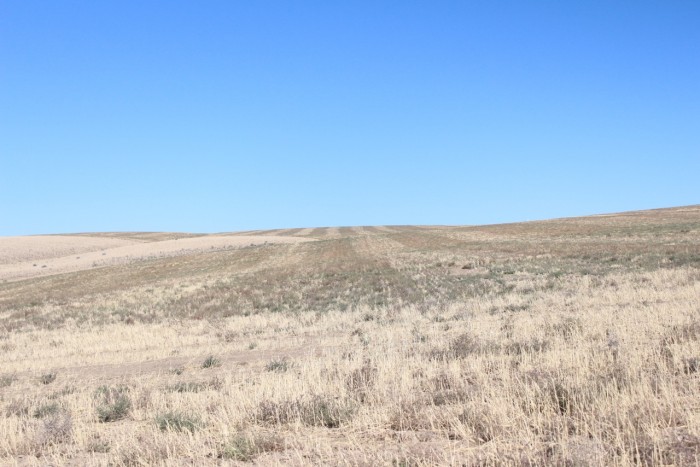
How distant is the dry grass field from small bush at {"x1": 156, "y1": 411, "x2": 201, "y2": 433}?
3cm

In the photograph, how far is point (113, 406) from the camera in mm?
8484

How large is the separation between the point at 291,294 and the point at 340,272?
9.36 metres

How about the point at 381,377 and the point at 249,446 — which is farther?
the point at 381,377

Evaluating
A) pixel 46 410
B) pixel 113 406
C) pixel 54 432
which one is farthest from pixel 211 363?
pixel 54 432

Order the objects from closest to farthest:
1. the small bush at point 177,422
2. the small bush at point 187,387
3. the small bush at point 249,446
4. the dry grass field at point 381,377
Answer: the dry grass field at point 381,377 < the small bush at point 249,446 < the small bush at point 177,422 < the small bush at point 187,387

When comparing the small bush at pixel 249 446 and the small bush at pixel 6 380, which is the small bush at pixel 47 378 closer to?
the small bush at pixel 6 380

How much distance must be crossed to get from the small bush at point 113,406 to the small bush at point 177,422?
1185mm

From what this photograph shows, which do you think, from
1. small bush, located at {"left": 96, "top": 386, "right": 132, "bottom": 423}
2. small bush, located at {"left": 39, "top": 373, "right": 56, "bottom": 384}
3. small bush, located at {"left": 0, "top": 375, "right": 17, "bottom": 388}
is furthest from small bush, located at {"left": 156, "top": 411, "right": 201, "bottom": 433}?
small bush, located at {"left": 0, "top": 375, "right": 17, "bottom": 388}

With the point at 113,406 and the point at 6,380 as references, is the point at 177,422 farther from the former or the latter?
the point at 6,380

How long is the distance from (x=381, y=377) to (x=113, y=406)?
13.2ft

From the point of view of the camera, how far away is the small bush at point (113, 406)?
8.18 metres

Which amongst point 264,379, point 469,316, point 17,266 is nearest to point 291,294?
point 469,316

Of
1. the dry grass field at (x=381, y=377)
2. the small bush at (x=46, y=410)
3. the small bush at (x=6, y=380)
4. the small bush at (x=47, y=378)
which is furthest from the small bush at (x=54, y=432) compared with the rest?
the small bush at (x=6, y=380)

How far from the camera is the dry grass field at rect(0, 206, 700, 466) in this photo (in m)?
5.46
